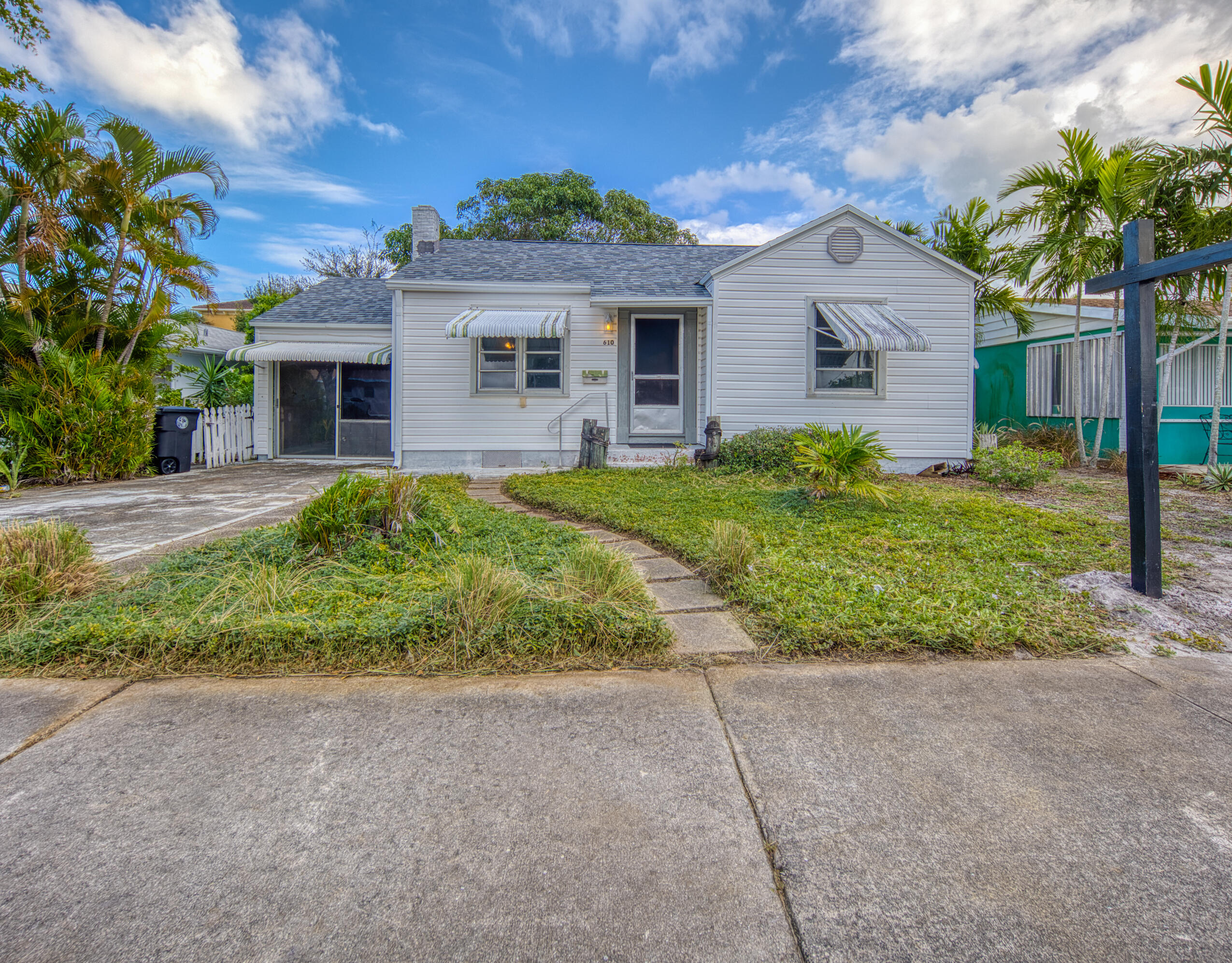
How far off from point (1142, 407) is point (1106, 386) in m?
8.86

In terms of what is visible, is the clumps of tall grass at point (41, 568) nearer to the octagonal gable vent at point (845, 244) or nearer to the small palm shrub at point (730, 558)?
the small palm shrub at point (730, 558)

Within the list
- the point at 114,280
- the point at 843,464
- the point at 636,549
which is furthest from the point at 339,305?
the point at 843,464

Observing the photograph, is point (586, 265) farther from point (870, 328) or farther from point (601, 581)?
point (601, 581)

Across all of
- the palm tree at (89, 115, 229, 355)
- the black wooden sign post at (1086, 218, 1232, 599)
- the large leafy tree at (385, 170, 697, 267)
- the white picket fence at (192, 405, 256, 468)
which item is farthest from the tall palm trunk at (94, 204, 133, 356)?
the large leafy tree at (385, 170, 697, 267)

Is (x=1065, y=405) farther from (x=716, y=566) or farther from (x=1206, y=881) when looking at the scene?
(x=1206, y=881)

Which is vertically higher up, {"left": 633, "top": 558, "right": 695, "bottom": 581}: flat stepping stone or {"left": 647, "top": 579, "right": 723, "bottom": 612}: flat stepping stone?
{"left": 633, "top": 558, "right": 695, "bottom": 581}: flat stepping stone

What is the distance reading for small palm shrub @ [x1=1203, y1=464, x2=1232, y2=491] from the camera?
7.89 meters

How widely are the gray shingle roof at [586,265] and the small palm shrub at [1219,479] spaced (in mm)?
7012

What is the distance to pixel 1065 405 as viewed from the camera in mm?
12070

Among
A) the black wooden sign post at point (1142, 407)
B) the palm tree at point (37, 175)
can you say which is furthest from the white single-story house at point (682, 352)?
the black wooden sign post at point (1142, 407)

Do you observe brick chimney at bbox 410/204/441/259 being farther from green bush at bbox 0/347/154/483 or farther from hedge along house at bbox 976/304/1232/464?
hedge along house at bbox 976/304/1232/464

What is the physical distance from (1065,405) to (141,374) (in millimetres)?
16464

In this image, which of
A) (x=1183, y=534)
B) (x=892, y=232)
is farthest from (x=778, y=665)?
(x=892, y=232)

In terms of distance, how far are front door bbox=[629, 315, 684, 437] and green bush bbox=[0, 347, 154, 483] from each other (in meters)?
7.80
